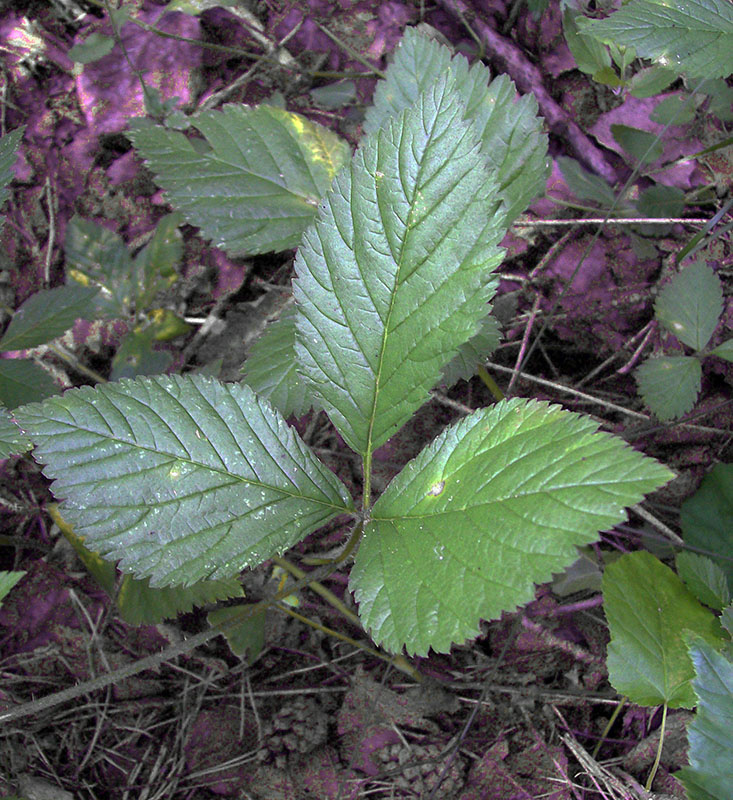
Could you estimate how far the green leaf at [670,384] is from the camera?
5.56 ft

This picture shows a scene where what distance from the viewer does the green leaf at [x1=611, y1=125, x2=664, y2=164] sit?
1907 millimetres

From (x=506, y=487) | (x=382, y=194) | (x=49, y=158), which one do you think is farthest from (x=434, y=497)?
(x=49, y=158)

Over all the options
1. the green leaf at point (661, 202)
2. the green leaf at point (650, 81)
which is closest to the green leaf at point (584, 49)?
the green leaf at point (650, 81)

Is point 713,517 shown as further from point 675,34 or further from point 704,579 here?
point 675,34

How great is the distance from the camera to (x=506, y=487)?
91cm

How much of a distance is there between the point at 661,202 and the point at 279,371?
1318 millimetres

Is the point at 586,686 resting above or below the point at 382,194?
below

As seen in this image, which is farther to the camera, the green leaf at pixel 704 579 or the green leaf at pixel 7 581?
the green leaf at pixel 704 579

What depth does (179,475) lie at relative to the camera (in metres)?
1.04

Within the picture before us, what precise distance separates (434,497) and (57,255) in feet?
6.09

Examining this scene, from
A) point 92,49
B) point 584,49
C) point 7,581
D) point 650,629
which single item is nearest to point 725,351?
point 650,629

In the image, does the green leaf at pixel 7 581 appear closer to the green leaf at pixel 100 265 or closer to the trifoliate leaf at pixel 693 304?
the green leaf at pixel 100 265

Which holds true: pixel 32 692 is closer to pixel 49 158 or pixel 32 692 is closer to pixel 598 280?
pixel 49 158

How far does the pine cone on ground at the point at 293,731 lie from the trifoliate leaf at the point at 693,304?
4.68 feet
